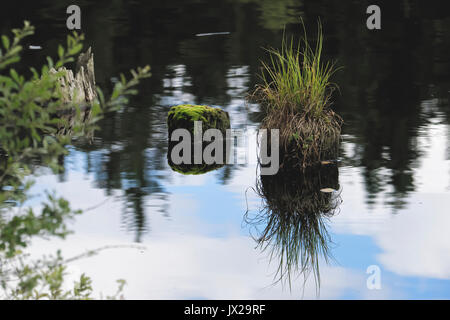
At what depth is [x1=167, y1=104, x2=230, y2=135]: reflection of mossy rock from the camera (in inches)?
373

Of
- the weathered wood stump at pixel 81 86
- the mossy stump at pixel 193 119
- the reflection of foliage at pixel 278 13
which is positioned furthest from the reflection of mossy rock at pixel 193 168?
the reflection of foliage at pixel 278 13

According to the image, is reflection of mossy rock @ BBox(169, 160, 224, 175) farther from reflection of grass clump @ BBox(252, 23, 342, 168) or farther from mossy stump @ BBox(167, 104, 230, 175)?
reflection of grass clump @ BBox(252, 23, 342, 168)

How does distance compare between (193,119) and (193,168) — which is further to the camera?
(193,119)

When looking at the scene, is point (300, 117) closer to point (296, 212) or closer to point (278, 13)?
point (296, 212)

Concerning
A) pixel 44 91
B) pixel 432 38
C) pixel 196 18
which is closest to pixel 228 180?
pixel 44 91

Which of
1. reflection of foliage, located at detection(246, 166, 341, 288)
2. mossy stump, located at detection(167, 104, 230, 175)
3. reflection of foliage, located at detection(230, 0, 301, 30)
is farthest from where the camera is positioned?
reflection of foliage, located at detection(230, 0, 301, 30)

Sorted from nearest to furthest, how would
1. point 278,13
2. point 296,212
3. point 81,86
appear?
1. point 296,212
2. point 81,86
3. point 278,13

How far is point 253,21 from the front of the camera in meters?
16.8

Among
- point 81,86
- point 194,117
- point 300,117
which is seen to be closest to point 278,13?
point 81,86

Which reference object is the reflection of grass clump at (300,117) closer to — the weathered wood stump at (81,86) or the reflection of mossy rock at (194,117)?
the reflection of mossy rock at (194,117)

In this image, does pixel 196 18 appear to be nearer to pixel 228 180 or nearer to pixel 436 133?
pixel 436 133

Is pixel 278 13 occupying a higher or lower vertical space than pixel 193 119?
higher

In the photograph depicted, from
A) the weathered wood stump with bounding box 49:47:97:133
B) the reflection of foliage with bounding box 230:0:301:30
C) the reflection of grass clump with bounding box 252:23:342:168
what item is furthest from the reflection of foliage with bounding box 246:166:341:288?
the reflection of foliage with bounding box 230:0:301:30

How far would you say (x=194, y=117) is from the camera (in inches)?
372
